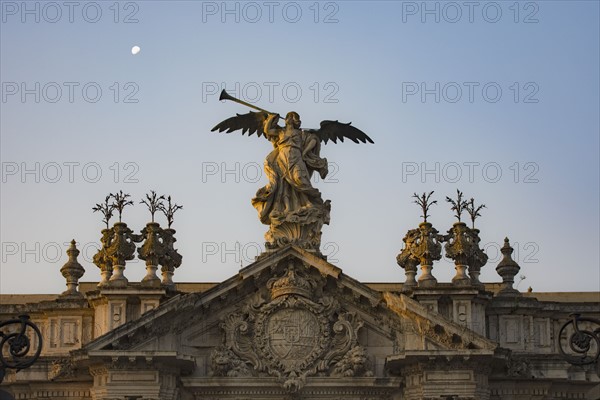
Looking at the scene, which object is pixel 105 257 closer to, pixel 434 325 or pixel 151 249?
pixel 151 249

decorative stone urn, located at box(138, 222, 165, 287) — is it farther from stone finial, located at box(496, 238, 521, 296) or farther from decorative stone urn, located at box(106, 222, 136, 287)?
stone finial, located at box(496, 238, 521, 296)

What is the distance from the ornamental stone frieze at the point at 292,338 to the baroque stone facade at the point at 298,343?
29mm

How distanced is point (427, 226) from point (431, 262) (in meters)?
1.09

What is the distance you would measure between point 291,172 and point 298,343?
5.29 m

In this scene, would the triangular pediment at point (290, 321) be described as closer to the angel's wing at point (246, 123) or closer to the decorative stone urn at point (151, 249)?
the decorative stone urn at point (151, 249)

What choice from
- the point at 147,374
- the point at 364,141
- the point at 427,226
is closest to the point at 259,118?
the point at 364,141

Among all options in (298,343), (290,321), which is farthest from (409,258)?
→ (298,343)

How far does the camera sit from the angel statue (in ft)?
136

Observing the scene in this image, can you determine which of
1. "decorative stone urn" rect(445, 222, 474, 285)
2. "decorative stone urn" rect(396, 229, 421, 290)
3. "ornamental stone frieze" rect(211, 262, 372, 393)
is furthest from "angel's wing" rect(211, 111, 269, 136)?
→ "decorative stone urn" rect(445, 222, 474, 285)

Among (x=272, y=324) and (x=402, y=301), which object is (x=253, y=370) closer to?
(x=272, y=324)

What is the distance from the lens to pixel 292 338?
4025 centimetres

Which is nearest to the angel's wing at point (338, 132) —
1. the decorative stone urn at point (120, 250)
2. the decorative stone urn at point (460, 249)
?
the decorative stone urn at point (460, 249)

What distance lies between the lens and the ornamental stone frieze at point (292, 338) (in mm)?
40000

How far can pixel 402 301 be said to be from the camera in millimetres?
39750
